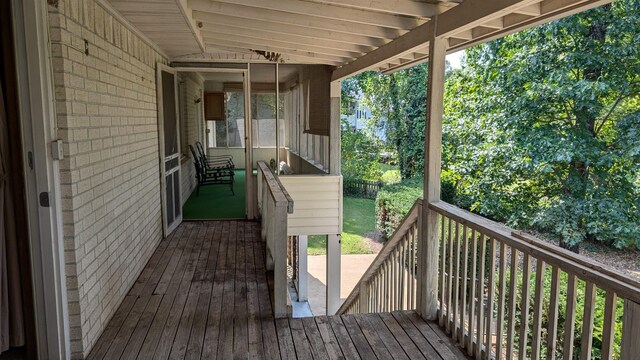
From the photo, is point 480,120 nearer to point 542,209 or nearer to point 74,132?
point 542,209

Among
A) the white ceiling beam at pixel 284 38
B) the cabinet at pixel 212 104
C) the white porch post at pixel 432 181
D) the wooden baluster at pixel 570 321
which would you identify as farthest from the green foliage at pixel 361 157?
the wooden baluster at pixel 570 321

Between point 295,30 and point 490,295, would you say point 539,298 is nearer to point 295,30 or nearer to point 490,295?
point 490,295

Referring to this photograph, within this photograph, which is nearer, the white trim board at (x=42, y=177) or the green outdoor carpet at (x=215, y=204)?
the white trim board at (x=42, y=177)

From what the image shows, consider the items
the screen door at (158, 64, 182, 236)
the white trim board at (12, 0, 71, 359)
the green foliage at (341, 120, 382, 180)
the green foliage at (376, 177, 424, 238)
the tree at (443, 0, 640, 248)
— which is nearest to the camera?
the white trim board at (12, 0, 71, 359)

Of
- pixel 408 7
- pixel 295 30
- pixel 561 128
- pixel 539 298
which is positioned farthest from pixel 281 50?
pixel 561 128

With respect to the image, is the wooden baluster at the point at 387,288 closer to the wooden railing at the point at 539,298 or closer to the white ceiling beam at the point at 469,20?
the wooden railing at the point at 539,298

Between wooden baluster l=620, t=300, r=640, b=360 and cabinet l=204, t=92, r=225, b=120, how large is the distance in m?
10.2

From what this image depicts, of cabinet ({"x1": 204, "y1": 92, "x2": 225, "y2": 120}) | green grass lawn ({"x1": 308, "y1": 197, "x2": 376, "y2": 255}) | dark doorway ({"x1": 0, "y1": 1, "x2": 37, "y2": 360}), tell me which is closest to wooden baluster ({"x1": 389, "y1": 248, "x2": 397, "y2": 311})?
dark doorway ({"x1": 0, "y1": 1, "x2": 37, "y2": 360})

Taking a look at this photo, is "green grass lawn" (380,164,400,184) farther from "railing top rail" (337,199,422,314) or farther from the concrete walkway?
"railing top rail" (337,199,422,314)

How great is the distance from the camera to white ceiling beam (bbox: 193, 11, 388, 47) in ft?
13.8

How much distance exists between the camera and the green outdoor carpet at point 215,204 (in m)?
6.74

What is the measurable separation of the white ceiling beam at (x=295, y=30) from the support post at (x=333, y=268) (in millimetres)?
3630

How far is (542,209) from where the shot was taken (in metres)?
8.88

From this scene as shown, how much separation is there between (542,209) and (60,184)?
342 inches
